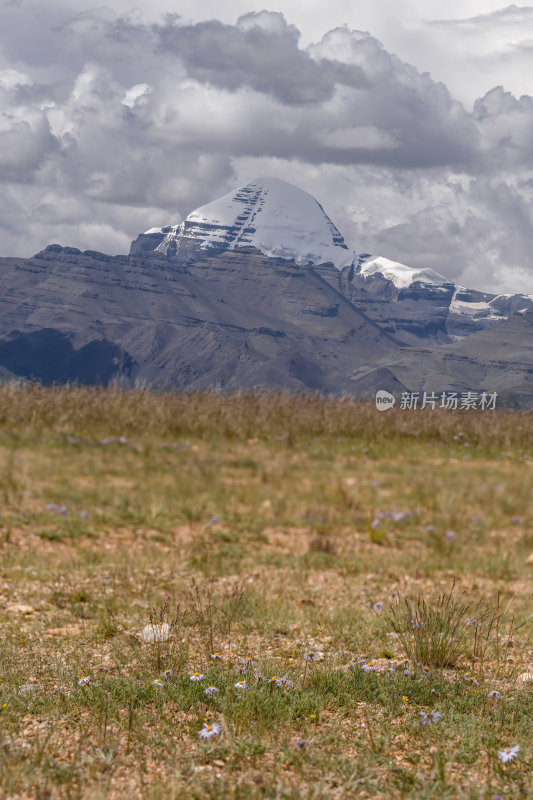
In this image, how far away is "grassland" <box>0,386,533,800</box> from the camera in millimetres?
2936

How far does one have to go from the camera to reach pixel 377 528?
10.2 metres

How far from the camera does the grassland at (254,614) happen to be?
294 centimetres

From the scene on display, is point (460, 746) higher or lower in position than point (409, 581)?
higher

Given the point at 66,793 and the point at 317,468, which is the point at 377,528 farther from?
the point at 66,793

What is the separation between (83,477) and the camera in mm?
12242

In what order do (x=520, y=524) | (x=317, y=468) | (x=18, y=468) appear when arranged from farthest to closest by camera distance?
(x=317, y=468) < (x=18, y=468) < (x=520, y=524)

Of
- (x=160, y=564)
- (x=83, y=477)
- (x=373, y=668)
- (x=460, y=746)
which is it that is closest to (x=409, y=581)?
(x=160, y=564)

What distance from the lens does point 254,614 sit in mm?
5570

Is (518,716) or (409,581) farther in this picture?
(409,581)

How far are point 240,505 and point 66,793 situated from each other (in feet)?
27.9

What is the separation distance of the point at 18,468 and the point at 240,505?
3561 mm

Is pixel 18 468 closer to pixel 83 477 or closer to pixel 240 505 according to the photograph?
pixel 83 477

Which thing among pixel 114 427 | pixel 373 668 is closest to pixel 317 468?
pixel 114 427

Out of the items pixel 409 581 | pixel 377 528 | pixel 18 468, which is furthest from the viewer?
pixel 18 468
